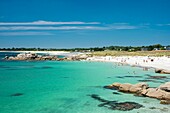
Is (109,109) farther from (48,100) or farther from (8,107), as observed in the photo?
(8,107)

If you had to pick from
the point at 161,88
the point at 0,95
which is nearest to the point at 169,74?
the point at 161,88

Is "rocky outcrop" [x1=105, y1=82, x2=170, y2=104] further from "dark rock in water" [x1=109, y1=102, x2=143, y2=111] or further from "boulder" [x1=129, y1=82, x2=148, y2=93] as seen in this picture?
"dark rock in water" [x1=109, y1=102, x2=143, y2=111]

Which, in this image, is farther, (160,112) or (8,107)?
(8,107)

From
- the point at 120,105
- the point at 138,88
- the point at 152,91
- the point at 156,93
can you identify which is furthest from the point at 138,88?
the point at 120,105

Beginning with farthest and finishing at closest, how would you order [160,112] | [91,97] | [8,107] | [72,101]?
[91,97]
[72,101]
[8,107]
[160,112]

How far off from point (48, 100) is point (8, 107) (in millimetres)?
4612

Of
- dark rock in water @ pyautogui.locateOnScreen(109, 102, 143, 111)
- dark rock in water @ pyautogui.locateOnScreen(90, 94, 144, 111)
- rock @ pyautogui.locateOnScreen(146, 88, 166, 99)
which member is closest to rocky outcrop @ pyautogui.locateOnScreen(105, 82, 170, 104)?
rock @ pyautogui.locateOnScreen(146, 88, 166, 99)

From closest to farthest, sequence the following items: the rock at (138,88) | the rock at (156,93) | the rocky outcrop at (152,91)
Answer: the rocky outcrop at (152,91)
the rock at (156,93)
the rock at (138,88)

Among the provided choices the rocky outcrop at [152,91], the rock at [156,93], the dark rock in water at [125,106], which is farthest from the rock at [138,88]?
the dark rock in water at [125,106]

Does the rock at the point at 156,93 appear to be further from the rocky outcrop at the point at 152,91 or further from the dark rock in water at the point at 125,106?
the dark rock in water at the point at 125,106

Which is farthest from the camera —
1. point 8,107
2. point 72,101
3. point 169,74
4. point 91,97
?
point 169,74

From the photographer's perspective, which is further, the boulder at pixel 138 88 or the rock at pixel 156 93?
the boulder at pixel 138 88

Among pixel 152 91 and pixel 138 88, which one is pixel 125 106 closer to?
pixel 152 91

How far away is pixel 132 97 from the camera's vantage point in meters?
28.3
